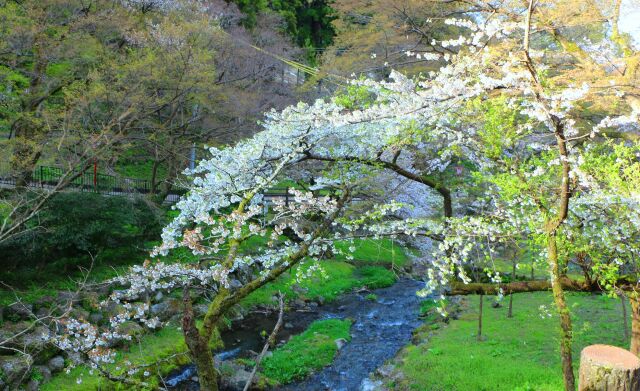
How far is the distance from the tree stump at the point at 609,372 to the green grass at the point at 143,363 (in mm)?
6479

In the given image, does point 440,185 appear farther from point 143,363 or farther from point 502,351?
point 143,363

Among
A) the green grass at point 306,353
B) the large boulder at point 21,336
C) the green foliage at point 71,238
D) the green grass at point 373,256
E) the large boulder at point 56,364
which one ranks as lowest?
the green grass at point 373,256

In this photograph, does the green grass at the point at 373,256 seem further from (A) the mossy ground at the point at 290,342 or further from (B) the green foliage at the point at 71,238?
(B) the green foliage at the point at 71,238

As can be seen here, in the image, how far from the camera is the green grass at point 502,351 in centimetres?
823

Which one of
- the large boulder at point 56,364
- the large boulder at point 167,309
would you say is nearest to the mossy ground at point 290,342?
the large boulder at point 56,364

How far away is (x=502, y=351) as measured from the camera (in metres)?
9.56

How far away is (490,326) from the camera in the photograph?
11555 mm

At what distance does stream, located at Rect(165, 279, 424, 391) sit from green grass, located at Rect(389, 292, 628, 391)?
0.92 m

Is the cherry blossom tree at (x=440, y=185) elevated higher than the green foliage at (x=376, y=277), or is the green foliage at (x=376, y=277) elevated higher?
the cherry blossom tree at (x=440, y=185)

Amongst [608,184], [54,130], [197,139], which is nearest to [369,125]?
[608,184]

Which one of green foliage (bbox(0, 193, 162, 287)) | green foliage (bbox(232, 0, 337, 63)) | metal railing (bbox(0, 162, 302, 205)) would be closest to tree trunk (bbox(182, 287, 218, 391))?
green foliage (bbox(0, 193, 162, 287))

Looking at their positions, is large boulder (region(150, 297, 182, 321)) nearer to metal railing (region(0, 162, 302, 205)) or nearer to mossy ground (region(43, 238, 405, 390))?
mossy ground (region(43, 238, 405, 390))

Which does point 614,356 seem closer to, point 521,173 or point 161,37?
point 521,173

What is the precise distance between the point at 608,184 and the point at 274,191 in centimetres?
1731
